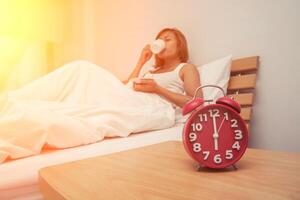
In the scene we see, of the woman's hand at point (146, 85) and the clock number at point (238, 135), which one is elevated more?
the clock number at point (238, 135)

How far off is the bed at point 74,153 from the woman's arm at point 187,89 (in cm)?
15

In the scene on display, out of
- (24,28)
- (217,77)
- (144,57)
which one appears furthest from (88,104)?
(24,28)

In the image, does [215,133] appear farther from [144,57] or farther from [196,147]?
[144,57]

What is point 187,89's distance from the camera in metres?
1.33

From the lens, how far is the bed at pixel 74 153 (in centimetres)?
55

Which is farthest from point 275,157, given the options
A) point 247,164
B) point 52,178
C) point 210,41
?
point 210,41

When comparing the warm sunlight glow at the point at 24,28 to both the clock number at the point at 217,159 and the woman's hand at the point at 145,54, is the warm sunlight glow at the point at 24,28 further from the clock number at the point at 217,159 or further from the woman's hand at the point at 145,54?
the clock number at the point at 217,159

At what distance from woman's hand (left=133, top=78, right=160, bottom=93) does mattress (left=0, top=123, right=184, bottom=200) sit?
1.61 ft

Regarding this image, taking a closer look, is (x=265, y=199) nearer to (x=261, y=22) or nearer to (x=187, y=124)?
(x=187, y=124)

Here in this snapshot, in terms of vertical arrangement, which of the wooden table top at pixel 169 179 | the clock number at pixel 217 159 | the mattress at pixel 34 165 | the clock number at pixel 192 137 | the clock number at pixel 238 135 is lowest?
the mattress at pixel 34 165

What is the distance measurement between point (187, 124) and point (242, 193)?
17 cm

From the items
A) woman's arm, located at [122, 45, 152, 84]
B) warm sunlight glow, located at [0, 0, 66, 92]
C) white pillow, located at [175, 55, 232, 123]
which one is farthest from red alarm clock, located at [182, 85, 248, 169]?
warm sunlight glow, located at [0, 0, 66, 92]

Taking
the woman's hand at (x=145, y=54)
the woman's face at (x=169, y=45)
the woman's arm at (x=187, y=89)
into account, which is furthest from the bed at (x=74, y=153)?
the woman's hand at (x=145, y=54)

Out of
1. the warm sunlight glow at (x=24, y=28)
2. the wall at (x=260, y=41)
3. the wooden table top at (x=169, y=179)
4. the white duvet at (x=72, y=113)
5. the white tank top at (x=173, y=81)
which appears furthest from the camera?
the warm sunlight glow at (x=24, y=28)
